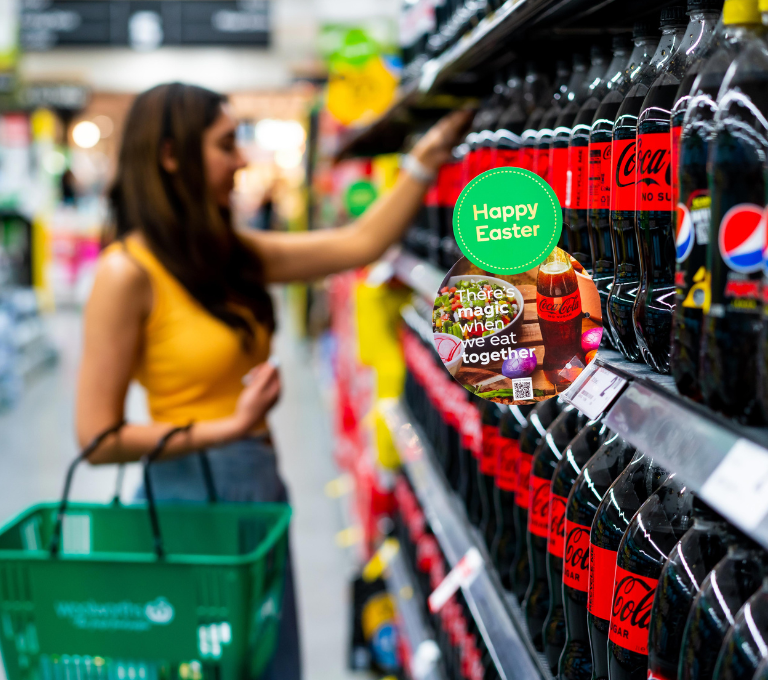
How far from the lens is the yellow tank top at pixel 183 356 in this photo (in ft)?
6.48

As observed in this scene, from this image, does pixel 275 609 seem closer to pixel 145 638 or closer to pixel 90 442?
pixel 145 638

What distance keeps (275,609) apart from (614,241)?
1062mm

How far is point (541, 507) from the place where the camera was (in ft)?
4.49

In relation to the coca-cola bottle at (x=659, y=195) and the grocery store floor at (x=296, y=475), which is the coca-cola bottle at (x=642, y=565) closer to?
the coca-cola bottle at (x=659, y=195)

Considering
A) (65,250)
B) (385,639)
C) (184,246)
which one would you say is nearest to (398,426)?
(385,639)

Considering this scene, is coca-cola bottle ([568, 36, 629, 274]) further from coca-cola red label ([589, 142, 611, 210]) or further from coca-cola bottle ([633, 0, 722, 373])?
coca-cola bottle ([633, 0, 722, 373])

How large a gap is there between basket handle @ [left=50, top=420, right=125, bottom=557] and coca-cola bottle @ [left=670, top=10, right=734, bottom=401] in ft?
3.74

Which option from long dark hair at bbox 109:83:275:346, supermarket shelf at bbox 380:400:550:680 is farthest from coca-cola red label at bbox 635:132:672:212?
long dark hair at bbox 109:83:275:346

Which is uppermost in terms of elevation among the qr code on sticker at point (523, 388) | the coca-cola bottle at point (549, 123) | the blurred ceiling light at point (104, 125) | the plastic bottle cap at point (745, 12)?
the blurred ceiling light at point (104, 125)

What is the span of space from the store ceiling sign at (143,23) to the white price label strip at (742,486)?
967cm

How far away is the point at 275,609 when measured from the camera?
1.76 metres

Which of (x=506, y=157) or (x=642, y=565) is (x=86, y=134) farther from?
(x=642, y=565)

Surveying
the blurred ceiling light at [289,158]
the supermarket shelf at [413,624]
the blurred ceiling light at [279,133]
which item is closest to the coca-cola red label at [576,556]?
the supermarket shelf at [413,624]

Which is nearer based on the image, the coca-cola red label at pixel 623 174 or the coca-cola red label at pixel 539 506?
the coca-cola red label at pixel 623 174
